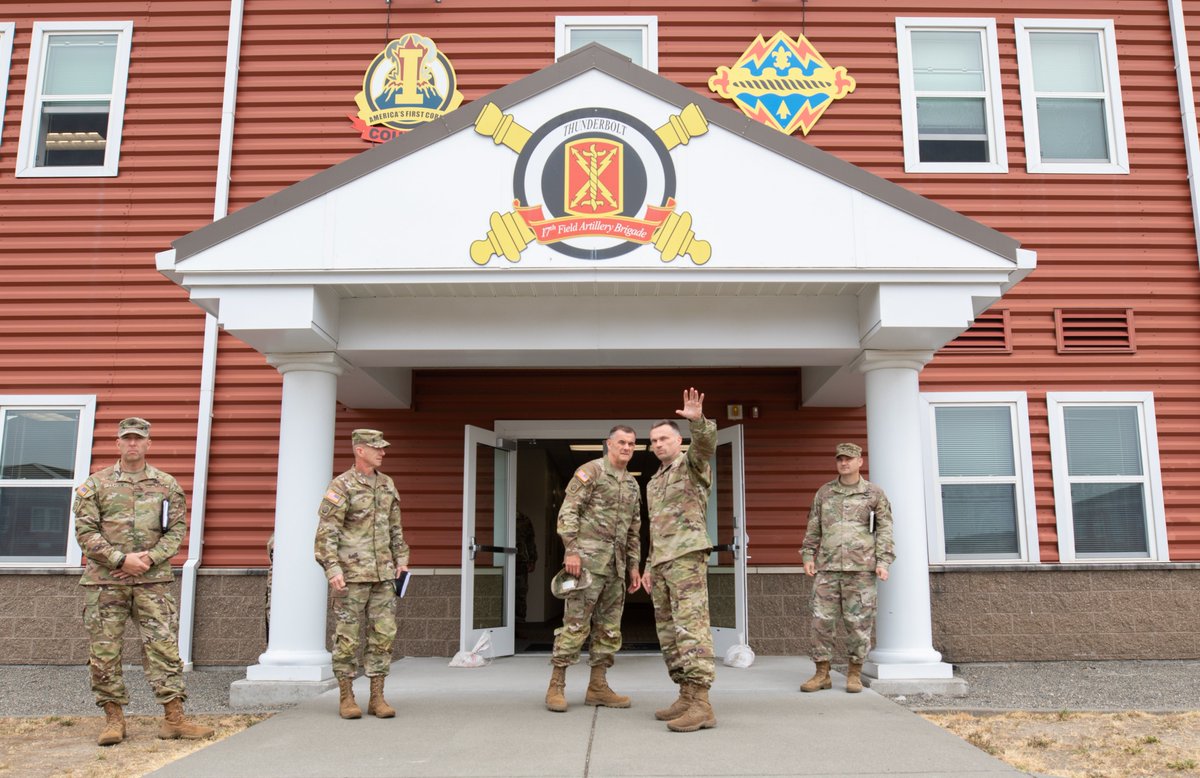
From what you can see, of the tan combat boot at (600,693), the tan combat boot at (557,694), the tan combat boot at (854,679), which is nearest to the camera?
the tan combat boot at (557,694)

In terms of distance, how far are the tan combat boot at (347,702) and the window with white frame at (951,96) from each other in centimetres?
737

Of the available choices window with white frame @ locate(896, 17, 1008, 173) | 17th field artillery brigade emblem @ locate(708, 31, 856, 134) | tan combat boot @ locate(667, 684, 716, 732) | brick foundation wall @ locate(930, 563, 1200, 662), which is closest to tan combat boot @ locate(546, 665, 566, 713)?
tan combat boot @ locate(667, 684, 716, 732)

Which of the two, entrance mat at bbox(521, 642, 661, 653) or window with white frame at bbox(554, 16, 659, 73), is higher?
window with white frame at bbox(554, 16, 659, 73)

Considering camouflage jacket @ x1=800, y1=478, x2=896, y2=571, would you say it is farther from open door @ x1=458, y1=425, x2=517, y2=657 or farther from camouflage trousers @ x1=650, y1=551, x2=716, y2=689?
open door @ x1=458, y1=425, x2=517, y2=657

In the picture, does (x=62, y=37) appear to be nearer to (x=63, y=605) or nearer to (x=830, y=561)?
(x=63, y=605)

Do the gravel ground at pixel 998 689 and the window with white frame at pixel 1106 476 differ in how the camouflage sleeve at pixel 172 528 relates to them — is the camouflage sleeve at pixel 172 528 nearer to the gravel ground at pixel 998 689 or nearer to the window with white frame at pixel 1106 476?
the gravel ground at pixel 998 689

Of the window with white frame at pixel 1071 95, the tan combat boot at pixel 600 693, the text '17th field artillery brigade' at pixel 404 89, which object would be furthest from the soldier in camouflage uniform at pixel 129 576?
the window with white frame at pixel 1071 95

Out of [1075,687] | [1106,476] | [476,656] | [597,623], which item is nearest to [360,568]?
[597,623]

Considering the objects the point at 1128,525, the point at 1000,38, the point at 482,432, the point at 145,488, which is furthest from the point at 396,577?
the point at 1000,38

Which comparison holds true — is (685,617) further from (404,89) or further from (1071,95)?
(1071,95)

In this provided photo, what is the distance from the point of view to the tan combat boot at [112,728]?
228 inches

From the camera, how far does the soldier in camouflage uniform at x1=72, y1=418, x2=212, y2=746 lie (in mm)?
5926

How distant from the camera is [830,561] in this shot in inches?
283

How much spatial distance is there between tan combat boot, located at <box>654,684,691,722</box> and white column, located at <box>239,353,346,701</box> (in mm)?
2583
